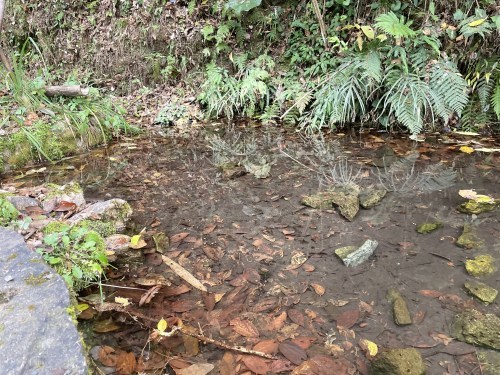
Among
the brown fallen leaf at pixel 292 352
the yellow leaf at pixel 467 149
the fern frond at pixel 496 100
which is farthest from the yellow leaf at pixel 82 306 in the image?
the fern frond at pixel 496 100

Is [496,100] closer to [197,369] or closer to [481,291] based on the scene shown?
[481,291]

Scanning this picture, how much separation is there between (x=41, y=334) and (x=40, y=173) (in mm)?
3522

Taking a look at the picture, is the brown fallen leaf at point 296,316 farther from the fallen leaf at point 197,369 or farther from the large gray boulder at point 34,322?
the large gray boulder at point 34,322

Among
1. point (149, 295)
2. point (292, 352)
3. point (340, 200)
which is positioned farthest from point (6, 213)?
point (340, 200)

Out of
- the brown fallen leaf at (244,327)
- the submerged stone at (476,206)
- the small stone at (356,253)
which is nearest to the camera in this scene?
the brown fallen leaf at (244,327)

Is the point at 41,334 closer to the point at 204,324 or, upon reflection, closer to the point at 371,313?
the point at 204,324

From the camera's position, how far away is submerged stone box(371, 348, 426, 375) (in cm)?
191

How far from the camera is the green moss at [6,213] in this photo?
2.77m

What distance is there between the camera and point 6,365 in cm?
147

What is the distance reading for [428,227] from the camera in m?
3.12

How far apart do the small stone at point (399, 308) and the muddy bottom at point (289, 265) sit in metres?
Answer: 0.03

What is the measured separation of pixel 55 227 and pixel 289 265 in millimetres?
1725

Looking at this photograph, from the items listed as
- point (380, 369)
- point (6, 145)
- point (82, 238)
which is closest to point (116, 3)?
Answer: point (6, 145)

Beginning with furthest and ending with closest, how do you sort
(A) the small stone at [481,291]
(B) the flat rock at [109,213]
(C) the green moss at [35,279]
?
(B) the flat rock at [109,213] → (A) the small stone at [481,291] → (C) the green moss at [35,279]
